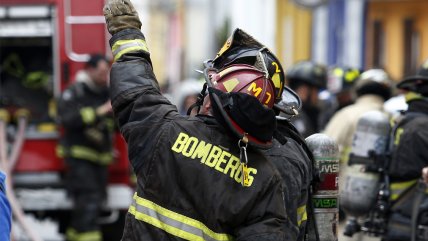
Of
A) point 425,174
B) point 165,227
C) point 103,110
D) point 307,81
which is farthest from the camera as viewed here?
point 103,110

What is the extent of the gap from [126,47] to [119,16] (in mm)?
126

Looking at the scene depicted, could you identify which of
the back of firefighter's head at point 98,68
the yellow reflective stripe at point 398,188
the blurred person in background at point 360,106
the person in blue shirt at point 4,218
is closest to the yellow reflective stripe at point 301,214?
the person in blue shirt at point 4,218

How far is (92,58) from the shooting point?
9.09 meters

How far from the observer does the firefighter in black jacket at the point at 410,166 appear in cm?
574

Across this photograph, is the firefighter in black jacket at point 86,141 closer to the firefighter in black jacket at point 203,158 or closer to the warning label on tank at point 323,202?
the warning label on tank at point 323,202

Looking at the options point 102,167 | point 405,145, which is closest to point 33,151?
point 102,167

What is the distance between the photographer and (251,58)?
145 inches

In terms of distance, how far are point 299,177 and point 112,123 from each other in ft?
18.7

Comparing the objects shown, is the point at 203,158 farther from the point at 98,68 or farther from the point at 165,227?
the point at 98,68

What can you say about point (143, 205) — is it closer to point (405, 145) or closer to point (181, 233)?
point (181, 233)

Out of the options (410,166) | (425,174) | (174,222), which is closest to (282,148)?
(174,222)

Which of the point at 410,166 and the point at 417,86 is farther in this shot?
the point at 417,86

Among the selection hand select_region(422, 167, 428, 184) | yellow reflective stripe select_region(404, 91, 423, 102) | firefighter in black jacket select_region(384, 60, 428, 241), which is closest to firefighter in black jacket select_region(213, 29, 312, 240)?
hand select_region(422, 167, 428, 184)

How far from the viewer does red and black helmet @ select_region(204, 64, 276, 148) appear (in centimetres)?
340
